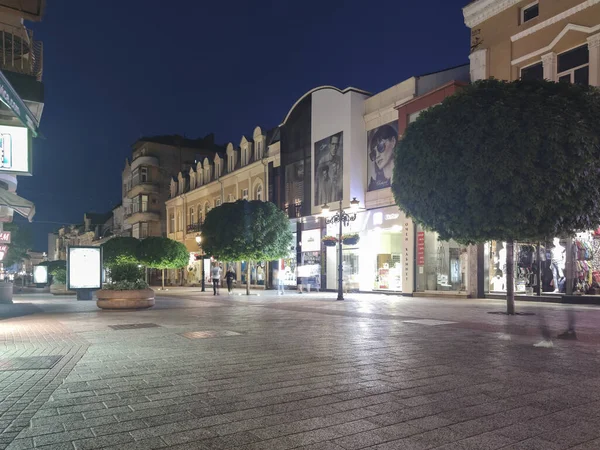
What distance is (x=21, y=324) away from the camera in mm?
12531

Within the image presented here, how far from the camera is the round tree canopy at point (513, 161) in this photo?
12.0 m

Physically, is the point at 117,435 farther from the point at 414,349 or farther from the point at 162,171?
the point at 162,171

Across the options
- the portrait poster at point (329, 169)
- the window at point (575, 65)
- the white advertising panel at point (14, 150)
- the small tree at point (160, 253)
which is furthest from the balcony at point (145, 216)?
the white advertising panel at point (14, 150)

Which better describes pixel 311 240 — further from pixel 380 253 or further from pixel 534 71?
pixel 534 71

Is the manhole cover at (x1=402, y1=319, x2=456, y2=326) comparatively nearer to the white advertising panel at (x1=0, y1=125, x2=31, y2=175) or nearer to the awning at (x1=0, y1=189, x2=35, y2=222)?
the white advertising panel at (x1=0, y1=125, x2=31, y2=175)

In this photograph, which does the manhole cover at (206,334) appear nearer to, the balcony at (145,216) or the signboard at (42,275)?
the signboard at (42,275)

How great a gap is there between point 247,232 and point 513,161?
1630cm

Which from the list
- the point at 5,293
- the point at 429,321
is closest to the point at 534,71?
the point at 429,321

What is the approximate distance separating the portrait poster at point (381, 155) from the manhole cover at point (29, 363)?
68.6 ft

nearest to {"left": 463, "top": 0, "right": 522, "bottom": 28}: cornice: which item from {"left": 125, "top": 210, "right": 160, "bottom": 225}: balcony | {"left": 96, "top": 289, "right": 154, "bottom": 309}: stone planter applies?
{"left": 96, "top": 289, "right": 154, "bottom": 309}: stone planter

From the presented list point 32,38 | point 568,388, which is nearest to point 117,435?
point 568,388

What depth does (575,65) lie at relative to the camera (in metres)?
19.0

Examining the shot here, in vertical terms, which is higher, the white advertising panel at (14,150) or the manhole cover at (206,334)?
the white advertising panel at (14,150)

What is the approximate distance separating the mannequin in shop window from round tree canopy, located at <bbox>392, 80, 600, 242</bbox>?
23.1 feet
